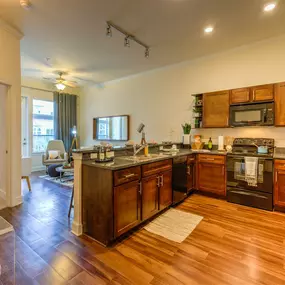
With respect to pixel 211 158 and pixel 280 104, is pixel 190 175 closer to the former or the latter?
pixel 211 158

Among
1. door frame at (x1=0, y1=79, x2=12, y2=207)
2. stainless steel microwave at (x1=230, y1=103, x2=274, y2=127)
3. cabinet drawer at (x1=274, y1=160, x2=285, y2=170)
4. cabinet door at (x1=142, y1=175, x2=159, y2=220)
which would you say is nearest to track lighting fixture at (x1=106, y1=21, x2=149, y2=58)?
door frame at (x1=0, y1=79, x2=12, y2=207)

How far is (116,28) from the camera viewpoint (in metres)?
3.14

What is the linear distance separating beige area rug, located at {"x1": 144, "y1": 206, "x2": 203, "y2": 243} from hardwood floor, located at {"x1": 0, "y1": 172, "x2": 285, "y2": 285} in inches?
3.5

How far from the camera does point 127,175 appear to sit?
2.24 meters

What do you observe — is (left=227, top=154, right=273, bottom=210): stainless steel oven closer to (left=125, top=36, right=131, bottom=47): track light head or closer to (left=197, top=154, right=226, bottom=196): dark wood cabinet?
(left=197, top=154, right=226, bottom=196): dark wood cabinet

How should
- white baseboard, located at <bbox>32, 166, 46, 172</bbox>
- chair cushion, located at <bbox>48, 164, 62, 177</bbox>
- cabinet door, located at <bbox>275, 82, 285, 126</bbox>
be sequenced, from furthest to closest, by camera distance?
white baseboard, located at <bbox>32, 166, 46, 172</bbox>
chair cushion, located at <bbox>48, 164, 62, 177</bbox>
cabinet door, located at <bbox>275, 82, 285, 126</bbox>

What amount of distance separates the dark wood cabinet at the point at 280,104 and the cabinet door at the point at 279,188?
89cm

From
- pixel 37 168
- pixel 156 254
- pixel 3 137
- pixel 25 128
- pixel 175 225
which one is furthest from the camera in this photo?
pixel 37 168

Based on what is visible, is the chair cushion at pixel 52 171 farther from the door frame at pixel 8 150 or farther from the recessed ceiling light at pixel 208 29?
the recessed ceiling light at pixel 208 29

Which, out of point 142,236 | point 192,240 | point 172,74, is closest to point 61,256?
point 142,236

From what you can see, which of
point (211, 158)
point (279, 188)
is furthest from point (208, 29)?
point (279, 188)

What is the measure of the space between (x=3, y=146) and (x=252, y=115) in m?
4.65

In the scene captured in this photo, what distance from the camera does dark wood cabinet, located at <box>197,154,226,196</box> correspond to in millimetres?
3610

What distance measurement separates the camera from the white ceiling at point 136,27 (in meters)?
2.62
